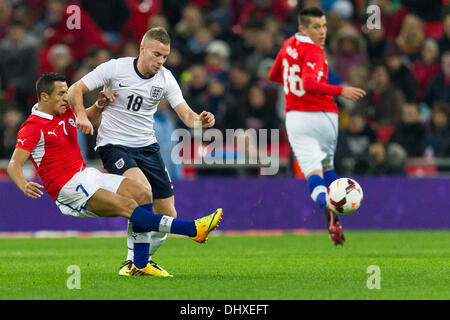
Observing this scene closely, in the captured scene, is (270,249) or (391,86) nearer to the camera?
(270,249)

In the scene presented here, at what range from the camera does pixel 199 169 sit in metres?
15.1

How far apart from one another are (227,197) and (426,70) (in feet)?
14.5

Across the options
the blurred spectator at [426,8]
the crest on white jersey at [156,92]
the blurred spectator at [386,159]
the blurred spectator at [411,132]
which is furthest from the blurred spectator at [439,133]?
the crest on white jersey at [156,92]

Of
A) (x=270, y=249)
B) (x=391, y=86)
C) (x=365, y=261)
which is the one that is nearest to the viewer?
(x=365, y=261)

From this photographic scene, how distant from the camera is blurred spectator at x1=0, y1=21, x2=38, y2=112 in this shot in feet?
50.8

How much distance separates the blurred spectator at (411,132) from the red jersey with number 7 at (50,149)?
7949mm

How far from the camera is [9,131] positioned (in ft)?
48.6

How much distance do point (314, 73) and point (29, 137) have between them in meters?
3.33

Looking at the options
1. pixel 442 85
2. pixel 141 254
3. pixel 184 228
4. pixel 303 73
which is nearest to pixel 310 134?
pixel 303 73

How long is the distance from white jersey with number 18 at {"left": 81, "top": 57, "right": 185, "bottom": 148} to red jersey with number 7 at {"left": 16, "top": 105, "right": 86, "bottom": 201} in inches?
16.2

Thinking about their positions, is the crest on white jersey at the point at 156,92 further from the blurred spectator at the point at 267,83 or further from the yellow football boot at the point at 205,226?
the blurred spectator at the point at 267,83

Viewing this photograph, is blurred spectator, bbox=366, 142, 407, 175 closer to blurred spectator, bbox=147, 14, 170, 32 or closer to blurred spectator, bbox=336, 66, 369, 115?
blurred spectator, bbox=336, 66, 369, 115
